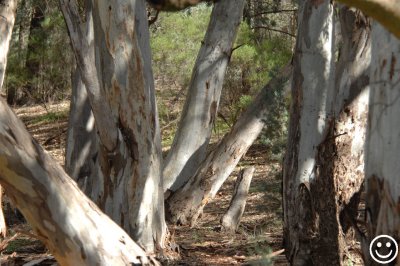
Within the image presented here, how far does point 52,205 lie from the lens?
5207 mm

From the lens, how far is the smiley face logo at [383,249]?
14.4 ft

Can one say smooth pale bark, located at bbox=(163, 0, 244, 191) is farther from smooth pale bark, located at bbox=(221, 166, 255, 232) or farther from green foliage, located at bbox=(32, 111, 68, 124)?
green foliage, located at bbox=(32, 111, 68, 124)

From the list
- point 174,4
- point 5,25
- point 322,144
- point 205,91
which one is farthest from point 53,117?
point 174,4

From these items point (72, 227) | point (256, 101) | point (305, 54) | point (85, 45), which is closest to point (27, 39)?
point (256, 101)

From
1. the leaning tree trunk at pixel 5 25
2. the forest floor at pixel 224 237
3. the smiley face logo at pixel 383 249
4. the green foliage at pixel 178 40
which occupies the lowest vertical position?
the forest floor at pixel 224 237

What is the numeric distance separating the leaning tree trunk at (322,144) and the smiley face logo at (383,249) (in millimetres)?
1911

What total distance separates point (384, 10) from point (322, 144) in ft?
14.0

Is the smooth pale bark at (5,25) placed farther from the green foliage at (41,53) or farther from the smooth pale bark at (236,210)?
the green foliage at (41,53)

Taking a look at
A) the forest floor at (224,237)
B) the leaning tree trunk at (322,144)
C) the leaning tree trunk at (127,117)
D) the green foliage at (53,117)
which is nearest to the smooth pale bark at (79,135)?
the forest floor at (224,237)

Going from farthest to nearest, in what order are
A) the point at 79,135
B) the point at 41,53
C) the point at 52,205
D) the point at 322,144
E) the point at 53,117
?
the point at 53,117 < the point at 41,53 < the point at 79,135 < the point at 322,144 < the point at 52,205

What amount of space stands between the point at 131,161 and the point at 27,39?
30.9 feet

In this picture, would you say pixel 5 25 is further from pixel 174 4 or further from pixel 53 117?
pixel 53 117

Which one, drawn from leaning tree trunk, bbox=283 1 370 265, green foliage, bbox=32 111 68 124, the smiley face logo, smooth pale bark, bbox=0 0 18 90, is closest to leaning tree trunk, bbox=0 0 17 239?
smooth pale bark, bbox=0 0 18 90

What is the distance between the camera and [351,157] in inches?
271
